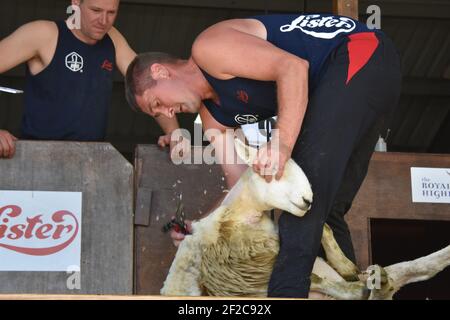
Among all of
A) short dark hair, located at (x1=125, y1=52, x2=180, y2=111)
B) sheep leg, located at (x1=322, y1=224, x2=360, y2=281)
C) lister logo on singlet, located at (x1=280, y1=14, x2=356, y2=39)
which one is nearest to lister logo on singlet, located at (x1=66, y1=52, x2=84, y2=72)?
short dark hair, located at (x1=125, y1=52, x2=180, y2=111)

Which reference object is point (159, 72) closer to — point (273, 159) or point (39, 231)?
point (273, 159)

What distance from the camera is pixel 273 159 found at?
11.5ft

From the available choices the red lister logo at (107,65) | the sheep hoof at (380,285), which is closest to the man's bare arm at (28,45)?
the red lister logo at (107,65)

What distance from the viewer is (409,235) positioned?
4664mm

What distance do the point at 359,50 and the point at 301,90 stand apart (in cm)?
31

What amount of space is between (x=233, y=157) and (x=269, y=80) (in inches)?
19.4

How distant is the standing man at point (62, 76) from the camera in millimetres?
4207

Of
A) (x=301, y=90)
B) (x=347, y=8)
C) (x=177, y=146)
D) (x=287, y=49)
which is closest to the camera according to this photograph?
(x=301, y=90)

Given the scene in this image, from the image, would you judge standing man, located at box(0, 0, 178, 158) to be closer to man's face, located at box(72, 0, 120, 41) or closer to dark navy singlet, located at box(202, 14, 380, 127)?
man's face, located at box(72, 0, 120, 41)

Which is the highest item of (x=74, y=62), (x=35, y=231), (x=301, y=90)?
(x=74, y=62)

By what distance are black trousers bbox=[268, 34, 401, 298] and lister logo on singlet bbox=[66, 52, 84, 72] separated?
119 centimetres

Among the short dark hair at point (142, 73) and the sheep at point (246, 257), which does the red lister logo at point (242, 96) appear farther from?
the short dark hair at point (142, 73)

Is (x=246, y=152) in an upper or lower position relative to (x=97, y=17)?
lower

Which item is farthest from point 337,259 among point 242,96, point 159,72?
point 159,72
